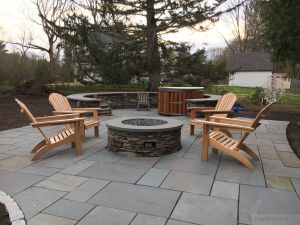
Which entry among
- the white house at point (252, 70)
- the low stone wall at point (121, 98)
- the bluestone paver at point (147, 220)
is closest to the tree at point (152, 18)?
the low stone wall at point (121, 98)

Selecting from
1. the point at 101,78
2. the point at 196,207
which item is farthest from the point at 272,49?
the point at 101,78

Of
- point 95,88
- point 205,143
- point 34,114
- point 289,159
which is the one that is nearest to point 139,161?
point 205,143

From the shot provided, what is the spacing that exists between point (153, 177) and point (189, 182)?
0.47 metres

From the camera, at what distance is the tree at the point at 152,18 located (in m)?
11.7

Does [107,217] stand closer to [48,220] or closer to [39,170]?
[48,220]

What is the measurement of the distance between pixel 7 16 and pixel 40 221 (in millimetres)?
28144

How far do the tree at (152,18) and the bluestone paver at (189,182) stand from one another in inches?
315

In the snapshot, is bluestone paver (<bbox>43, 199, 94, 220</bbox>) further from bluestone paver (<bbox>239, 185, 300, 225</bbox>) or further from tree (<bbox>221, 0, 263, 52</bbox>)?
tree (<bbox>221, 0, 263, 52</bbox>)

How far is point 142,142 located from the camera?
15.5 ft

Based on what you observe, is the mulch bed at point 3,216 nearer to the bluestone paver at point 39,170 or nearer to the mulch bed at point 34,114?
the bluestone paver at point 39,170

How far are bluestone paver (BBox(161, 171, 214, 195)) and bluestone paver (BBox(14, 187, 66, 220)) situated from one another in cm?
124

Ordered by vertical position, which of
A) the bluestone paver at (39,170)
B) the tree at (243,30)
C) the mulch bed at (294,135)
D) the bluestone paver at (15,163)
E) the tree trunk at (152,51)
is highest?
the tree at (243,30)

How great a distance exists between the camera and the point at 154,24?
Answer: 12.1m

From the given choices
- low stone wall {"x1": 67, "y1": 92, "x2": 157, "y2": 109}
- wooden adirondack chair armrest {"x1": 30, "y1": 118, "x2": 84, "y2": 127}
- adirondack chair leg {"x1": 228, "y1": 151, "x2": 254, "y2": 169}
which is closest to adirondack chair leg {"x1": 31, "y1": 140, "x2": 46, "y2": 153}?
wooden adirondack chair armrest {"x1": 30, "y1": 118, "x2": 84, "y2": 127}
